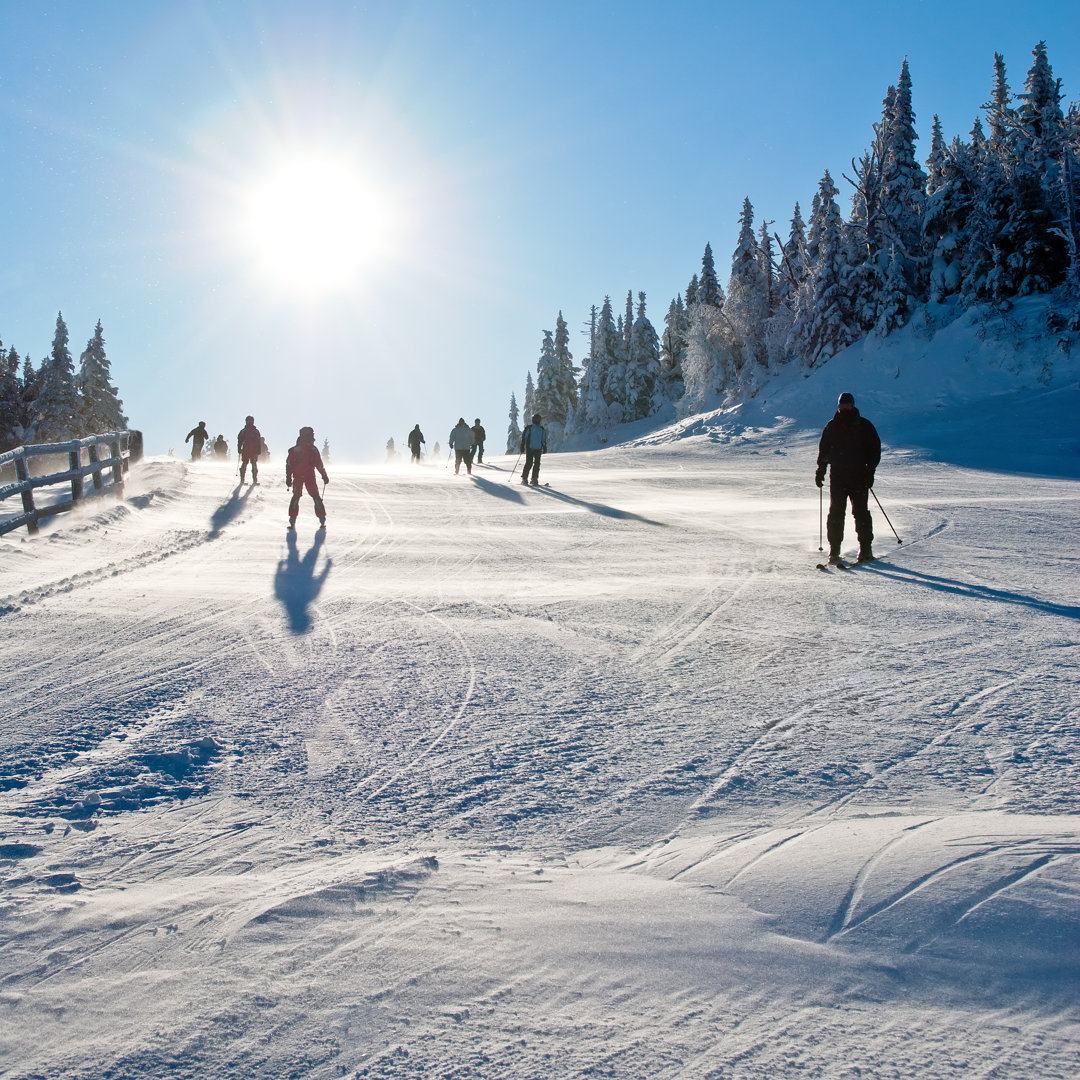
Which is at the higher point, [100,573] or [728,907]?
[100,573]

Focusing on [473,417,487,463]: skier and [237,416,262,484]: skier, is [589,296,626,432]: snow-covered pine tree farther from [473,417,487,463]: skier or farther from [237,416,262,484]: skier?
[237,416,262,484]: skier

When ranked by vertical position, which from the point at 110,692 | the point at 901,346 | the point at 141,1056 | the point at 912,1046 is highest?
the point at 901,346

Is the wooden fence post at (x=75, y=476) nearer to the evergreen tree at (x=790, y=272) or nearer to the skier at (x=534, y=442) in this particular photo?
the skier at (x=534, y=442)

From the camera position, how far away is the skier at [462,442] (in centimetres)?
2389

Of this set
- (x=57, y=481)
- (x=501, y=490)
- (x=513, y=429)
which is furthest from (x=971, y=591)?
(x=513, y=429)

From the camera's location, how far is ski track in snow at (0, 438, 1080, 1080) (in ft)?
6.29

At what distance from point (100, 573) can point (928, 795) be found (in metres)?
8.12

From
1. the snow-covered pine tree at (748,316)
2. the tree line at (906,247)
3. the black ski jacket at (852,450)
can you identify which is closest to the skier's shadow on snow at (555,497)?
the black ski jacket at (852,450)

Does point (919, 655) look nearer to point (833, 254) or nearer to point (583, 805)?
point (583, 805)

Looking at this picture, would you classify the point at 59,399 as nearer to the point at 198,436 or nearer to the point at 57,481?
the point at 198,436

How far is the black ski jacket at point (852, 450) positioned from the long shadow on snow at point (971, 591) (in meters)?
1.03

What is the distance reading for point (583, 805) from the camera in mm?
3104

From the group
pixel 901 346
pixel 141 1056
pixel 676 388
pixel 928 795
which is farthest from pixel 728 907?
pixel 676 388

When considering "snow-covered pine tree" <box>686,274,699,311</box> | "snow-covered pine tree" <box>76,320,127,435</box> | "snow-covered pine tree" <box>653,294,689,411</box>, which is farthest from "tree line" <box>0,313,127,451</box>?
"snow-covered pine tree" <box>686,274,699,311</box>
